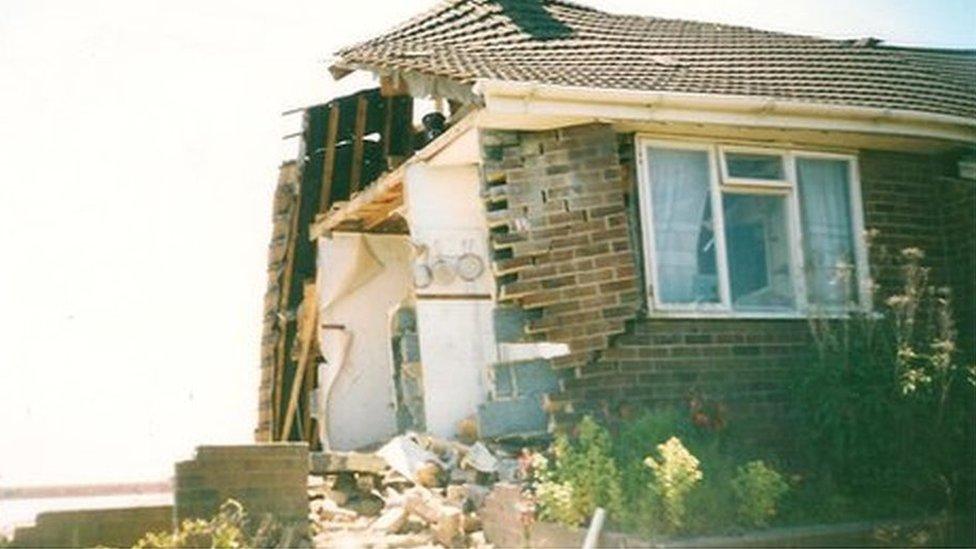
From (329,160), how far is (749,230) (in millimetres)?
5407

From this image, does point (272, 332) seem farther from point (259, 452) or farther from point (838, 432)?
point (838, 432)

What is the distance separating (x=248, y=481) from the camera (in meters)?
7.36

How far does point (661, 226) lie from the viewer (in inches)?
353

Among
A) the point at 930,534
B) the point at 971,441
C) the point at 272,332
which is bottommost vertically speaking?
the point at 930,534

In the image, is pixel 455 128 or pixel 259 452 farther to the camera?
pixel 455 128

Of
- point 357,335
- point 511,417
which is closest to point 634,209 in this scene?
point 511,417

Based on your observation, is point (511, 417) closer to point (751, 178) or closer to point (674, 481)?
point (674, 481)

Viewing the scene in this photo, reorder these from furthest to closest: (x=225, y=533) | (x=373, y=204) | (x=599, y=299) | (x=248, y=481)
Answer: (x=373, y=204), (x=599, y=299), (x=248, y=481), (x=225, y=533)

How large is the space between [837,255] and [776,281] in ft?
2.31

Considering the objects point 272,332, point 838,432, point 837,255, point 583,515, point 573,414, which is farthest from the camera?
point 272,332

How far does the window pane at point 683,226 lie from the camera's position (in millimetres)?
8930

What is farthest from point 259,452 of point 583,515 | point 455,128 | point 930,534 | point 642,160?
point 930,534

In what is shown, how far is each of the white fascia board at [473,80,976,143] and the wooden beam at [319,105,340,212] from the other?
4.47m

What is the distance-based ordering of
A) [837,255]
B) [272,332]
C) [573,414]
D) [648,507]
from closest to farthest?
1. [648,507]
2. [573,414]
3. [837,255]
4. [272,332]
